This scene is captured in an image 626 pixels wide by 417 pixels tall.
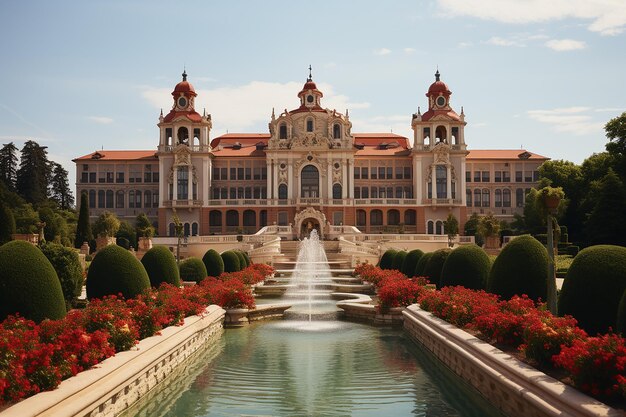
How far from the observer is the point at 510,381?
1029 cm

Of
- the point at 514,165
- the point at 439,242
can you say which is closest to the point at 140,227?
the point at 439,242

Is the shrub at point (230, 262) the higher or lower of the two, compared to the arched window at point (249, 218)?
lower

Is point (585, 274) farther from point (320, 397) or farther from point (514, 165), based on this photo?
point (514, 165)

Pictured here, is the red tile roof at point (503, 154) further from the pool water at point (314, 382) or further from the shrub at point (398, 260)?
the pool water at point (314, 382)

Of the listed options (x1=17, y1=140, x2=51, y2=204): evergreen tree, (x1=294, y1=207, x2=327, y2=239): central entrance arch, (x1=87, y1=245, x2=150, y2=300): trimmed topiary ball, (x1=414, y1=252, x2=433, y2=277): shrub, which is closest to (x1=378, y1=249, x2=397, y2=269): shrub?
(x1=414, y1=252, x2=433, y2=277): shrub

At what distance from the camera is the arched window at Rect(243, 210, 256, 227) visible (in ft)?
240

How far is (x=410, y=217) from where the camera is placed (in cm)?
7331

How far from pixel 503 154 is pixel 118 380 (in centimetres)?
7650

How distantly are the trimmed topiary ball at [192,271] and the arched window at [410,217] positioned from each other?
46.4 meters

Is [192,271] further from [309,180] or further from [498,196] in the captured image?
[498,196]

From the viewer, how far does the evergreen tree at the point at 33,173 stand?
8154 centimetres

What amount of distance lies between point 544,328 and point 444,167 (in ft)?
207

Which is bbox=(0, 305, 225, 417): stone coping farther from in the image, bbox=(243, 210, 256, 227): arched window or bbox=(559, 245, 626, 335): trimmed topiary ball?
bbox=(243, 210, 256, 227): arched window

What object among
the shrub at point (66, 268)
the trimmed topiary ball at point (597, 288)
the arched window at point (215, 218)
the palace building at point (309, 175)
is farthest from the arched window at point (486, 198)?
the trimmed topiary ball at point (597, 288)
